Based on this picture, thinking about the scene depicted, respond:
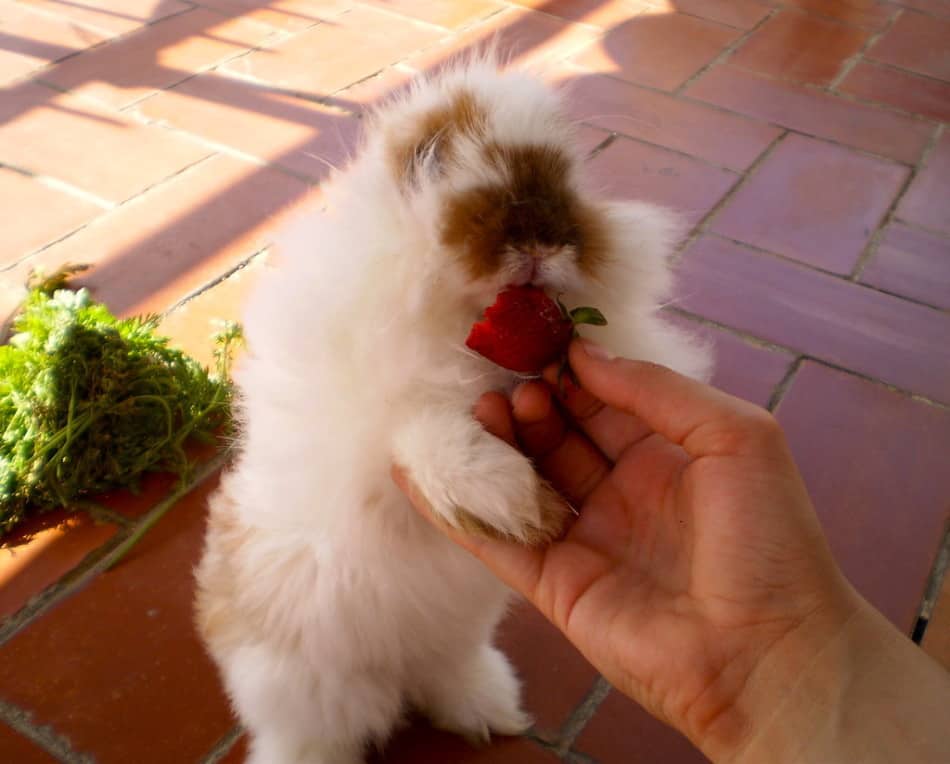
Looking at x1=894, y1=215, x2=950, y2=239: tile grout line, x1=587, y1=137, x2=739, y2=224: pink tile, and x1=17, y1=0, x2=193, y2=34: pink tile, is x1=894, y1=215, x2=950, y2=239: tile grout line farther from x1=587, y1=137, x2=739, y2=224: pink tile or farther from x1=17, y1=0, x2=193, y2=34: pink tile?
x1=17, y1=0, x2=193, y2=34: pink tile

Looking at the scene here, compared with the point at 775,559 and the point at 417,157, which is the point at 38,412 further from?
the point at 775,559

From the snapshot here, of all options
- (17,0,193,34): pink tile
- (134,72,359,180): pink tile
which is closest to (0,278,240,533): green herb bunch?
(134,72,359,180): pink tile

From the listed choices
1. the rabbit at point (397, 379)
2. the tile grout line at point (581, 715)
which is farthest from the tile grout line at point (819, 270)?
the tile grout line at point (581, 715)

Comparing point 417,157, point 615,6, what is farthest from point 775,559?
point 615,6

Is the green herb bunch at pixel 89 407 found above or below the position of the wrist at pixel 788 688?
below

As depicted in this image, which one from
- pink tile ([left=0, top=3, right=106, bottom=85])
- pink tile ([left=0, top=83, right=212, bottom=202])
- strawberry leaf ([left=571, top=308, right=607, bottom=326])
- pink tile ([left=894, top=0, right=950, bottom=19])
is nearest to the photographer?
strawberry leaf ([left=571, top=308, right=607, bottom=326])

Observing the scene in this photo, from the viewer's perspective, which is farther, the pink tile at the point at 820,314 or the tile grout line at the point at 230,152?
the tile grout line at the point at 230,152

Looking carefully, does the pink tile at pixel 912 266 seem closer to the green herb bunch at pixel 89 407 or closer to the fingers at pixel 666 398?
the fingers at pixel 666 398
